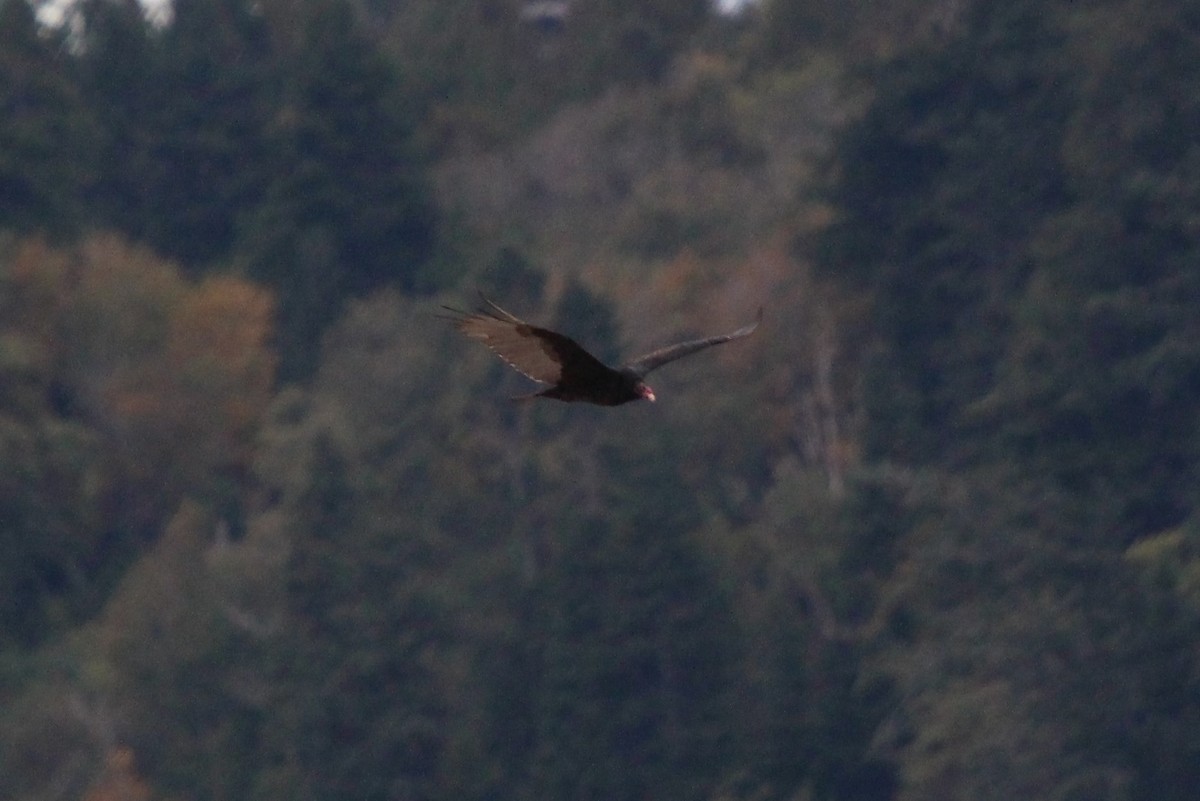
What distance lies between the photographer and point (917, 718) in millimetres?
33062

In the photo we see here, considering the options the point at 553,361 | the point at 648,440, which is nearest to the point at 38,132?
the point at 648,440

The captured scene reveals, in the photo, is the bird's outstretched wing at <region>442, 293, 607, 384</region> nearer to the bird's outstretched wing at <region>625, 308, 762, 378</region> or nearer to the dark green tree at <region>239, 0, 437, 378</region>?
the bird's outstretched wing at <region>625, 308, 762, 378</region>

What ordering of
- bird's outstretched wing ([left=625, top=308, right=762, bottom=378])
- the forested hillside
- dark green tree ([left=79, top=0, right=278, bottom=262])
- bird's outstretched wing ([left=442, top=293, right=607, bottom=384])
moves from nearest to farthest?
bird's outstretched wing ([left=442, top=293, right=607, bottom=384])
bird's outstretched wing ([left=625, top=308, right=762, bottom=378])
the forested hillside
dark green tree ([left=79, top=0, right=278, bottom=262])

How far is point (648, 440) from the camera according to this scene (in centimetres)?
3603

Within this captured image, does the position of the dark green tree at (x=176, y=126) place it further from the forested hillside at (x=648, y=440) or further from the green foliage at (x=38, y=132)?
the green foliage at (x=38, y=132)

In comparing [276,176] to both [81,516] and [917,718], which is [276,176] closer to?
A: [81,516]

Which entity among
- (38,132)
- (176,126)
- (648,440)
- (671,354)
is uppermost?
(176,126)

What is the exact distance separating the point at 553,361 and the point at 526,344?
0.15 meters

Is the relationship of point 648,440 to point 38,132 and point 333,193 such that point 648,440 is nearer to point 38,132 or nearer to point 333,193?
point 333,193

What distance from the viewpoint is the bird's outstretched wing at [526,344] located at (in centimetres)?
1059

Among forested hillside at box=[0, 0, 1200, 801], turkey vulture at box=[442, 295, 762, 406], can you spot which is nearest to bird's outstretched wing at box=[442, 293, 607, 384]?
turkey vulture at box=[442, 295, 762, 406]

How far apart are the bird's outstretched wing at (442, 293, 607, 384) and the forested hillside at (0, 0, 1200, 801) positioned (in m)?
20.6

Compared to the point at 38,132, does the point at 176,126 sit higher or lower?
higher

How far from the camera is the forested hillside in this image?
3325cm
